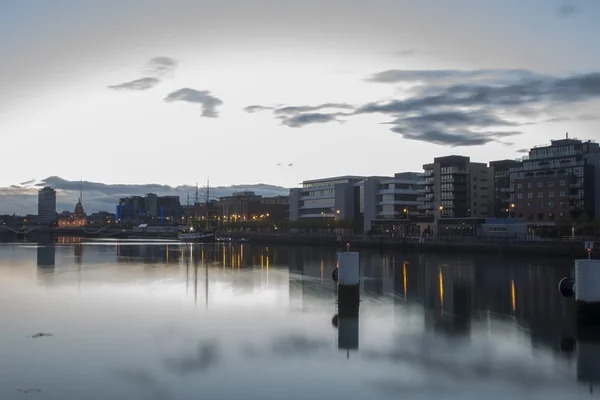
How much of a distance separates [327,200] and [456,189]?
32661 mm

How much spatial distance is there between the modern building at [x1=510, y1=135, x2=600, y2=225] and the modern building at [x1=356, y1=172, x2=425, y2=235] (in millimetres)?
21185

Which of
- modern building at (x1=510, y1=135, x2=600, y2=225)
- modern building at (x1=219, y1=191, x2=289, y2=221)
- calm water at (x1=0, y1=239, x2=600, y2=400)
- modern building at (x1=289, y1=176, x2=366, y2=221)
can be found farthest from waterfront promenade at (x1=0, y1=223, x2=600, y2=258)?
modern building at (x1=219, y1=191, x2=289, y2=221)

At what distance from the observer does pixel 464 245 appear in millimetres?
58688

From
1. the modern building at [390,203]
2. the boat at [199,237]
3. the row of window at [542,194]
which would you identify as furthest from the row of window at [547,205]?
the boat at [199,237]

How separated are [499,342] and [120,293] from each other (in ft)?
56.2

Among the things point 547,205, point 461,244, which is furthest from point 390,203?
point 461,244

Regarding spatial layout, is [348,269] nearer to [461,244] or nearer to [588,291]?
[588,291]

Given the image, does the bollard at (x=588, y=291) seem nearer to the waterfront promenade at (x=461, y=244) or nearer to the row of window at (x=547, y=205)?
the waterfront promenade at (x=461, y=244)

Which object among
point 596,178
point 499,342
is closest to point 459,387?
point 499,342

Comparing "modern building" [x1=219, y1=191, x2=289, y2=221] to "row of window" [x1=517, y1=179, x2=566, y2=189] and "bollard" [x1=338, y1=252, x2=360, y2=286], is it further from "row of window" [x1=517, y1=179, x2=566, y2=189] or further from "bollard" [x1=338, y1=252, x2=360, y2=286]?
"bollard" [x1=338, y1=252, x2=360, y2=286]

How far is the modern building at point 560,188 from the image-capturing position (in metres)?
67.3

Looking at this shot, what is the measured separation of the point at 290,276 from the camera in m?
34.9

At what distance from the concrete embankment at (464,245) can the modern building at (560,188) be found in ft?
42.9

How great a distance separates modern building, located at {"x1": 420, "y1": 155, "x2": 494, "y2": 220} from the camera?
85125 mm
